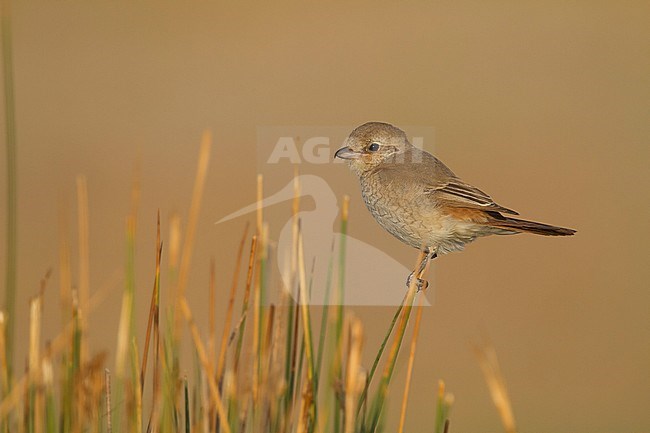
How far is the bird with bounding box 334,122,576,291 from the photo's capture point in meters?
1.81

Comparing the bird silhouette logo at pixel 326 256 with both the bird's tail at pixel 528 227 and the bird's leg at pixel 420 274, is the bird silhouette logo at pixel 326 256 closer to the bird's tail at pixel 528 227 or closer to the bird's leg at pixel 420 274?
the bird's leg at pixel 420 274

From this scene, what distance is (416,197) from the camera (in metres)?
1.86

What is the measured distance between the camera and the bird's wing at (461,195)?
74.2 inches

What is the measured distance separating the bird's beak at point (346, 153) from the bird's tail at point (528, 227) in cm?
30

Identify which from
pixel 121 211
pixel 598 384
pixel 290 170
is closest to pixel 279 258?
pixel 290 170

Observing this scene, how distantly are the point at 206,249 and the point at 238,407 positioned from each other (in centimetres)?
532

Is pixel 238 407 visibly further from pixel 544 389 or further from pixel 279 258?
pixel 544 389

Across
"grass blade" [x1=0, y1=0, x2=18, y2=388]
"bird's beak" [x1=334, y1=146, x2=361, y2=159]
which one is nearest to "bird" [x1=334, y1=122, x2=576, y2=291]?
"bird's beak" [x1=334, y1=146, x2=361, y2=159]

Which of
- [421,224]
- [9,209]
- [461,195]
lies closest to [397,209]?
[421,224]

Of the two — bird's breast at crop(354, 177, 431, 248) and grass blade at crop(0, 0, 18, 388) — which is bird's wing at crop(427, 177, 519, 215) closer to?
bird's breast at crop(354, 177, 431, 248)

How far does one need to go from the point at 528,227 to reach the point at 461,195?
192 mm

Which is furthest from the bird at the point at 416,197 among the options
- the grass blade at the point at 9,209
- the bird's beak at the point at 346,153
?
the grass blade at the point at 9,209

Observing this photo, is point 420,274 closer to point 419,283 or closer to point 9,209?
point 419,283

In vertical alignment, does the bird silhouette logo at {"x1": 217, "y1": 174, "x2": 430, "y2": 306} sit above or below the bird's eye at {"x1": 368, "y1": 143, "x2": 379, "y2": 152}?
below
